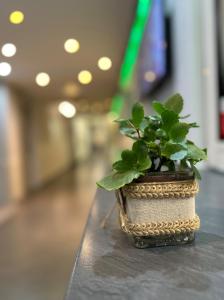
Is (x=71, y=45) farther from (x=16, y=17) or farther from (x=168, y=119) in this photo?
(x=168, y=119)

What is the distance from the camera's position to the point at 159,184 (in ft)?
2.30

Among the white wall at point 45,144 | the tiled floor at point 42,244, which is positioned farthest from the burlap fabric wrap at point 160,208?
the white wall at point 45,144

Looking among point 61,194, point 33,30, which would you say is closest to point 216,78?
point 33,30

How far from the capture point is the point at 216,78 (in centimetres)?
193

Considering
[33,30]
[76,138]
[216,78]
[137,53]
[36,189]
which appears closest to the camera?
[33,30]

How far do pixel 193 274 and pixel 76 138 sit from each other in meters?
12.5

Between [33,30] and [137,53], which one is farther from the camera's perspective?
[137,53]

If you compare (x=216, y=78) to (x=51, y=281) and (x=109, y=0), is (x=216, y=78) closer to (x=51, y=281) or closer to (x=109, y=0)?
(x=109, y=0)

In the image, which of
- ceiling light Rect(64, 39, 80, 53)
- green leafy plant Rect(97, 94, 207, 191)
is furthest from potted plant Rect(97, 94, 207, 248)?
ceiling light Rect(64, 39, 80, 53)

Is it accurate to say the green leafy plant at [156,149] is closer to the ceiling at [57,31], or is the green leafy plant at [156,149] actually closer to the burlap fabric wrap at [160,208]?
the burlap fabric wrap at [160,208]

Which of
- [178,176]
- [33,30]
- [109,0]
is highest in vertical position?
[109,0]

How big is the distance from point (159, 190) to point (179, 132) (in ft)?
0.40

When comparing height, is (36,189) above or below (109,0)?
below

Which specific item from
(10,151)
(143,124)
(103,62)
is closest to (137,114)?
(143,124)
